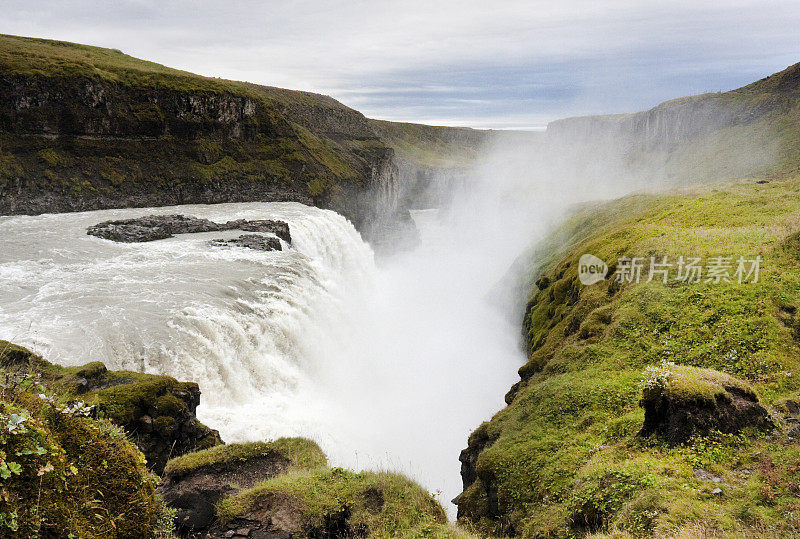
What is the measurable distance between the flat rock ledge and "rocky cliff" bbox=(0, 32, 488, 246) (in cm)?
1582

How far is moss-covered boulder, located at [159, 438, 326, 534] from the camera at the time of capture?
9.95 meters

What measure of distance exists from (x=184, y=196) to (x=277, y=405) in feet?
188

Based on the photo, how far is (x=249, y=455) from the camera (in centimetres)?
1295

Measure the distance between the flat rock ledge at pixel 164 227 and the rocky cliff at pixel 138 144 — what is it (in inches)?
623

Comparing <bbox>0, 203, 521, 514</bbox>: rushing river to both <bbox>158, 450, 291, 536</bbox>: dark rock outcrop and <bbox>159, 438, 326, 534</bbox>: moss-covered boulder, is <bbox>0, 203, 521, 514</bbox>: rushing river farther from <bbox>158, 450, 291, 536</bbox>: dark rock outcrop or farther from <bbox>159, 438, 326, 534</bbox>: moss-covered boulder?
<bbox>158, 450, 291, 536</bbox>: dark rock outcrop

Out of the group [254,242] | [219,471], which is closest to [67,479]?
[219,471]

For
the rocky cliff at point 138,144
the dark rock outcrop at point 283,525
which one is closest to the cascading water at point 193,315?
the dark rock outcrop at point 283,525

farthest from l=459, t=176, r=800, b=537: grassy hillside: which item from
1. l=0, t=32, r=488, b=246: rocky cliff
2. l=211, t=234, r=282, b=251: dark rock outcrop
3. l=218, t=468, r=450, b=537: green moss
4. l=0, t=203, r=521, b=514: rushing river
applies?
l=0, t=32, r=488, b=246: rocky cliff

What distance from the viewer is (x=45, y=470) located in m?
5.23

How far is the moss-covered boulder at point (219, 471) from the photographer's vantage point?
32.7 ft

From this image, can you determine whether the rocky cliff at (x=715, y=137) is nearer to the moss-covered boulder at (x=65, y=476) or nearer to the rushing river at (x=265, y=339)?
the rushing river at (x=265, y=339)

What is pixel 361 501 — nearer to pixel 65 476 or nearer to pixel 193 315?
pixel 65 476

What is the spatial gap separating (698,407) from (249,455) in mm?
12282

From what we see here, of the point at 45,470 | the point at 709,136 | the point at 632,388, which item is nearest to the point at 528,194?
the point at 709,136
